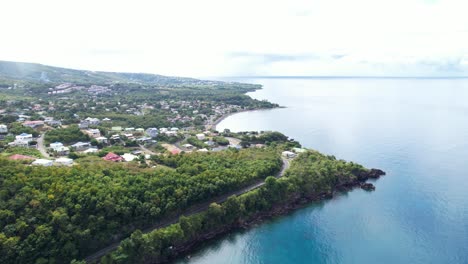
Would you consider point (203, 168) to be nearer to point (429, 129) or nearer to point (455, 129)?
point (429, 129)

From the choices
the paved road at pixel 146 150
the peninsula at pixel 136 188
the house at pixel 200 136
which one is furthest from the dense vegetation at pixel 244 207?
the house at pixel 200 136

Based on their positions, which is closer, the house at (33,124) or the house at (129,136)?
the house at (129,136)

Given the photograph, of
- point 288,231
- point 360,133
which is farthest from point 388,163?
point 288,231

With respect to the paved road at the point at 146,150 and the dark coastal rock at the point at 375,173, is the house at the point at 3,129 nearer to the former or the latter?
the paved road at the point at 146,150

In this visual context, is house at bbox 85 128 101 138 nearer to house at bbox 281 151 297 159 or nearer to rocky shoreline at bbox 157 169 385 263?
house at bbox 281 151 297 159

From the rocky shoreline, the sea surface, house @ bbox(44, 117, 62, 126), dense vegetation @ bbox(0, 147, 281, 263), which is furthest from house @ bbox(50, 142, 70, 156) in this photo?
the sea surface

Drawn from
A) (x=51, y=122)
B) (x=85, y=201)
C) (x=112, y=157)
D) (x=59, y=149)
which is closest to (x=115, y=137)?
(x=59, y=149)

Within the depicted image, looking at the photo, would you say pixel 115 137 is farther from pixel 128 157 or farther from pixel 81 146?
pixel 128 157
